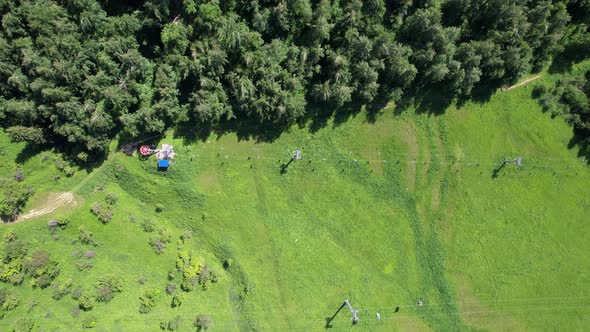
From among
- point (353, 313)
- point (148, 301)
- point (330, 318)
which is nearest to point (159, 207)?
point (148, 301)

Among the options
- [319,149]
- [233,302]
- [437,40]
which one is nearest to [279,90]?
[319,149]

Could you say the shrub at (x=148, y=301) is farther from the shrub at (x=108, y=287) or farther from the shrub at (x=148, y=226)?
the shrub at (x=148, y=226)

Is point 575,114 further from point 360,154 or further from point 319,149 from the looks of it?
point 319,149

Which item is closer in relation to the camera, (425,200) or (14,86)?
(14,86)

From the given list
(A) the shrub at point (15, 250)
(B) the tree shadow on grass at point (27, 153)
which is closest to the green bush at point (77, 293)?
(A) the shrub at point (15, 250)

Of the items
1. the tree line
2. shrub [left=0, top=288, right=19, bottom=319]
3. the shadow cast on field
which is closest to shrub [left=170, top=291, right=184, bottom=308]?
shrub [left=0, top=288, right=19, bottom=319]

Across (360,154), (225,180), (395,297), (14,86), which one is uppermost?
(360,154)

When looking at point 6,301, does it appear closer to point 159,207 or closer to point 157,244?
point 157,244
